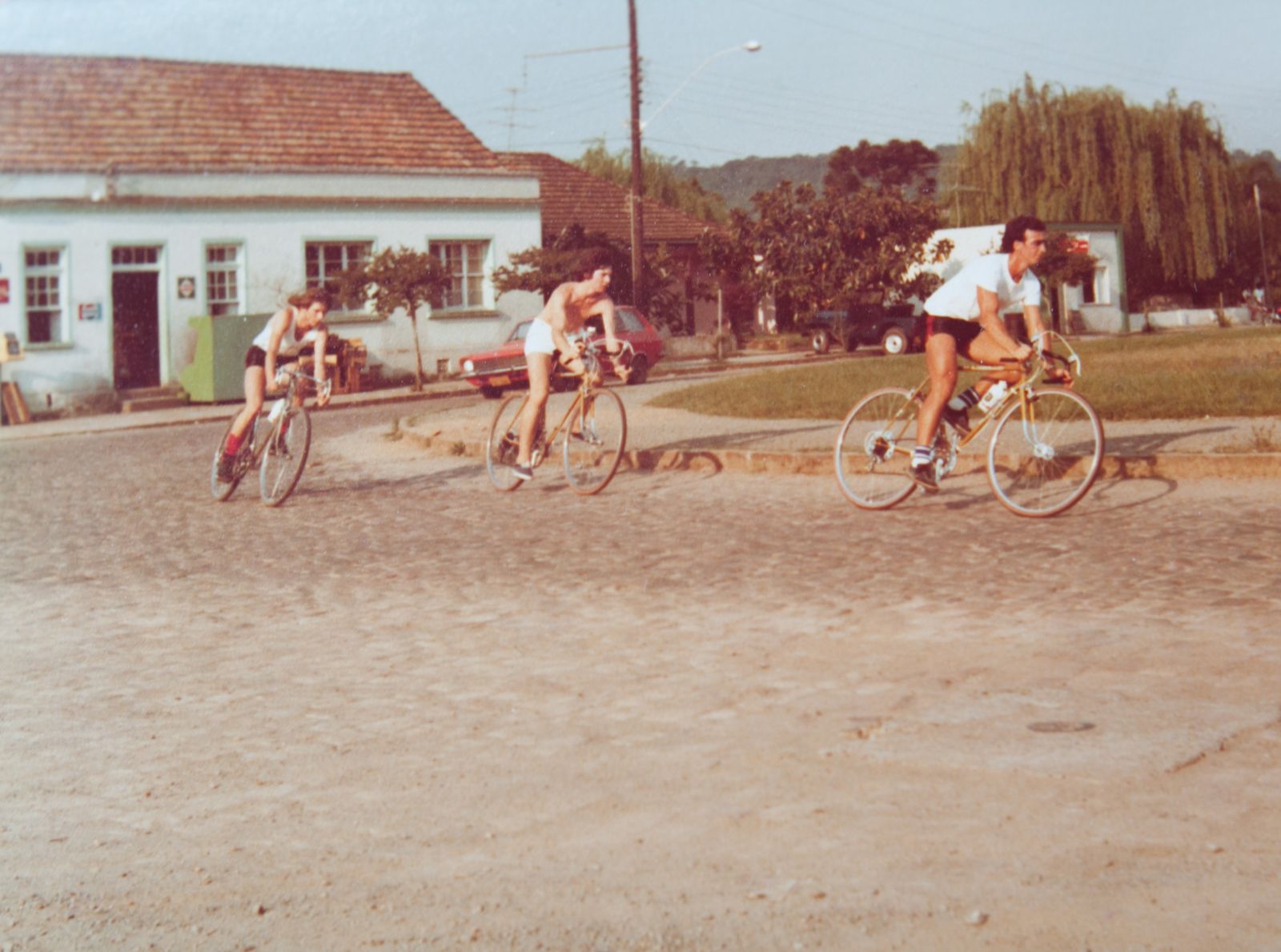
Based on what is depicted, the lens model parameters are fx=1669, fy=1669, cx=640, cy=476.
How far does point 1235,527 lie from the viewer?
929 cm

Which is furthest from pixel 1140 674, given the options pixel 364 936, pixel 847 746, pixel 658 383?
pixel 658 383

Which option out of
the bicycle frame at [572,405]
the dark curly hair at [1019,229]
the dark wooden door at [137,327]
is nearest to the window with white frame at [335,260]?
the dark wooden door at [137,327]

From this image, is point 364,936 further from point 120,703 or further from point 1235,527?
point 1235,527

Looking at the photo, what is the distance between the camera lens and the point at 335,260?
121ft

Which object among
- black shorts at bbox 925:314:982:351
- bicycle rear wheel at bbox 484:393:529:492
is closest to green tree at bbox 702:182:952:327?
bicycle rear wheel at bbox 484:393:529:492

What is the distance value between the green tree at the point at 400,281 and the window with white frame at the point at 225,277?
2162mm

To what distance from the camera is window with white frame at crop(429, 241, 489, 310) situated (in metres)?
38.9

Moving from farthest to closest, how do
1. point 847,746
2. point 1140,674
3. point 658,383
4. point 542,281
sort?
point 542,281 < point 658,383 < point 1140,674 < point 847,746

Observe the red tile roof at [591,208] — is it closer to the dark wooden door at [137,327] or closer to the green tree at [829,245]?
the green tree at [829,245]

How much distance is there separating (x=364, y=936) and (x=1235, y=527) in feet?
22.6

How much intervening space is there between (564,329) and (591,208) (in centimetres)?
3969

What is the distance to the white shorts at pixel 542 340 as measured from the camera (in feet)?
40.1

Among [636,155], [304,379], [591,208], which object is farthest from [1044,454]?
[591,208]

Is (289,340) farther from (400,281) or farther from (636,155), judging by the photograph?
(636,155)
